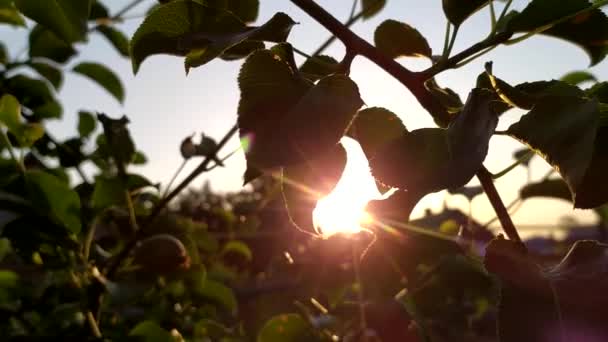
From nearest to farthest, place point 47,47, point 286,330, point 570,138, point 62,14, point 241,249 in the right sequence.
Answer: point 570,138
point 62,14
point 286,330
point 47,47
point 241,249

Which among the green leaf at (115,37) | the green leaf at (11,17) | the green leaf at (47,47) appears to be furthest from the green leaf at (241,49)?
the green leaf at (47,47)

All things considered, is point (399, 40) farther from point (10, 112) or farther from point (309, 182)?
point (10, 112)

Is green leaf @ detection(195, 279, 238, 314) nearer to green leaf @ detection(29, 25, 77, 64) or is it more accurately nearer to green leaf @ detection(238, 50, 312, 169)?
green leaf @ detection(29, 25, 77, 64)

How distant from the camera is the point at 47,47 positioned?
1.58m

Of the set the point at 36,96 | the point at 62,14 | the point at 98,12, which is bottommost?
the point at 62,14

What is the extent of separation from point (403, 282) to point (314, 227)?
0.36m

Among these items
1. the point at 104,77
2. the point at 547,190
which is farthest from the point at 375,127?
the point at 104,77

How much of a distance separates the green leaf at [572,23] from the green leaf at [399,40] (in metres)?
0.15

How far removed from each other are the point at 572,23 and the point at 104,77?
4.05ft

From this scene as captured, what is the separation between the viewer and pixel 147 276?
1184mm

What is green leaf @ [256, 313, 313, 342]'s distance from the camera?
0.89 meters

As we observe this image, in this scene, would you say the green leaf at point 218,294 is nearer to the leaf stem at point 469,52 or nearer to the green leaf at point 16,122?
the green leaf at point 16,122

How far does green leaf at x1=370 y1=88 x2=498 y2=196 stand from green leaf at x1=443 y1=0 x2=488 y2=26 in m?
0.16

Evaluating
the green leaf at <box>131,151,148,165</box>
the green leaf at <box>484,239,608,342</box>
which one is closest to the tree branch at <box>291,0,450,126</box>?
the green leaf at <box>484,239,608,342</box>
